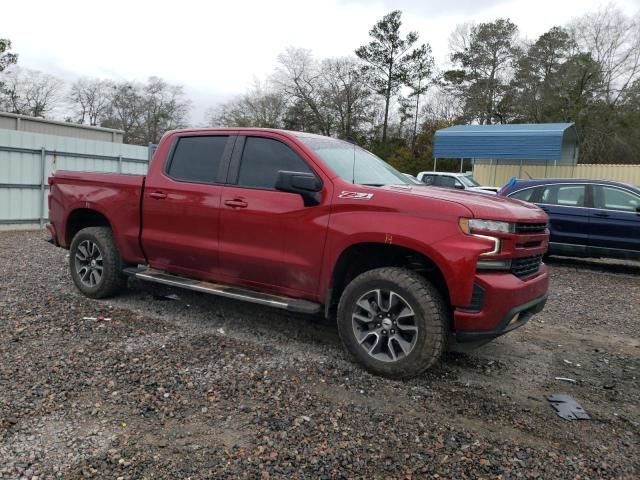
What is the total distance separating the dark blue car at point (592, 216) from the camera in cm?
881

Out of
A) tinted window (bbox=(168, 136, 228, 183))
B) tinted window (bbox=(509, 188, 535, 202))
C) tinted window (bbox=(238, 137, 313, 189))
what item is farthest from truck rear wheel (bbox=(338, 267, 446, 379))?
tinted window (bbox=(509, 188, 535, 202))

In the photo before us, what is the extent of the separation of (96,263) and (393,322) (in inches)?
141

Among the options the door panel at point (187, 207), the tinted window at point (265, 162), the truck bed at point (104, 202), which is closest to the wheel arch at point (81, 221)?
the truck bed at point (104, 202)

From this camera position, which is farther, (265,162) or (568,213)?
(568,213)

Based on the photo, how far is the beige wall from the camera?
73.0 ft

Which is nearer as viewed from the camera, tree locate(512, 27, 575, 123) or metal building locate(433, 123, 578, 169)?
metal building locate(433, 123, 578, 169)

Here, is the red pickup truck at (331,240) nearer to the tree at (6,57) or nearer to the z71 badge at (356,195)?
the z71 badge at (356,195)

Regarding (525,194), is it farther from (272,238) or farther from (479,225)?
(272,238)

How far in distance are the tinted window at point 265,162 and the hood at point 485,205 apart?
0.89 meters

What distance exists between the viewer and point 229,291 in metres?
4.71

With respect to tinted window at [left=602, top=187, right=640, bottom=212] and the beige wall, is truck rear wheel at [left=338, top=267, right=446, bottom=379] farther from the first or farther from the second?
the beige wall

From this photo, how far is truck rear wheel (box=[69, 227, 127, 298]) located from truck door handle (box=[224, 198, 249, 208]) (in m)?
1.76

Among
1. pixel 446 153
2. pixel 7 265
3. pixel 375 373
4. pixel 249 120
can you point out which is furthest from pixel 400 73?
pixel 375 373

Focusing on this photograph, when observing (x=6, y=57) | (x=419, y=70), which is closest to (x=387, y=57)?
(x=419, y=70)
